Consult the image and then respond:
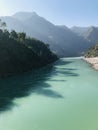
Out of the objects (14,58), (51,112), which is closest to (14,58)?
(14,58)

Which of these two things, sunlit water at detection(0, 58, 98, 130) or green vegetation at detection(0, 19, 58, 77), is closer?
sunlit water at detection(0, 58, 98, 130)

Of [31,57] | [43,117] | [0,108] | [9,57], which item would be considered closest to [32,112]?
[43,117]

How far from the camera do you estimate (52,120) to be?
41.9 metres

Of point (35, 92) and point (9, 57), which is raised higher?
point (9, 57)

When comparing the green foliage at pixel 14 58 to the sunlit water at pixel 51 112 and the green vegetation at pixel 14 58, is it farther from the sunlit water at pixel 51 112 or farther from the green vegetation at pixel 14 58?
the sunlit water at pixel 51 112

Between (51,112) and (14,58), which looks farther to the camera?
(14,58)

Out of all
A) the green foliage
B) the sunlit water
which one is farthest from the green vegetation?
the sunlit water

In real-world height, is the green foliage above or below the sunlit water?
above

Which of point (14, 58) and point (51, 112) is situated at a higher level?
point (14, 58)

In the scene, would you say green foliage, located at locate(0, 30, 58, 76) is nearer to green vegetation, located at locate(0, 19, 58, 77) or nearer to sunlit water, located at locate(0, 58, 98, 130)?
green vegetation, located at locate(0, 19, 58, 77)

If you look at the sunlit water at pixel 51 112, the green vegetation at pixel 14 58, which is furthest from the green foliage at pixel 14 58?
the sunlit water at pixel 51 112

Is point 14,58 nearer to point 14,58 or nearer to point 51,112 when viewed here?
point 14,58

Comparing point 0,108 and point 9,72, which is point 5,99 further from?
point 9,72

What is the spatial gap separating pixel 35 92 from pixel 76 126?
33.2 meters
